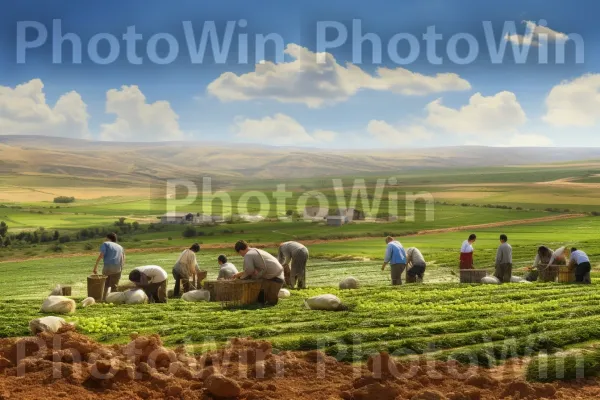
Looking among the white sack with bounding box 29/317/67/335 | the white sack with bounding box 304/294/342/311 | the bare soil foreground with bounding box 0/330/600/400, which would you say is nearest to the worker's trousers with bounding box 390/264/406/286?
the white sack with bounding box 304/294/342/311

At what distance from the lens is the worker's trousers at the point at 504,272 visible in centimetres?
2130

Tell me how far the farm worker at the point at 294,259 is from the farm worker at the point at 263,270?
13.2 feet

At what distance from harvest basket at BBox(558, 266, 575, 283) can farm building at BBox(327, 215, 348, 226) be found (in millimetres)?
44467

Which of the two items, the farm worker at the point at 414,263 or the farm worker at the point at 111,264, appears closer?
the farm worker at the point at 111,264

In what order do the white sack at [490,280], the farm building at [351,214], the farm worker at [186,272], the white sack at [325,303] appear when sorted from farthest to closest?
the farm building at [351,214]
the white sack at [490,280]
the farm worker at [186,272]
the white sack at [325,303]

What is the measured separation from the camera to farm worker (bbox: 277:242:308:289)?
19766 millimetres

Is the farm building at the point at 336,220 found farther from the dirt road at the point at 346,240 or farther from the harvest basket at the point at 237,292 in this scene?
the harvest basket at the point at 237,292

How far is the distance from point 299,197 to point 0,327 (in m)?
101

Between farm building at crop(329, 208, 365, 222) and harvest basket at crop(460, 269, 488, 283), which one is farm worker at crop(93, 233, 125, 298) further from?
farm building at crop(329, 208, 365, 222)

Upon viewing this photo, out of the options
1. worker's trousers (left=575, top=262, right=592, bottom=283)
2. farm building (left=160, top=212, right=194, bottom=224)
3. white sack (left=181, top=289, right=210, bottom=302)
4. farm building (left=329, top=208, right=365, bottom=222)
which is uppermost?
worker's trousers (left=575, top=262, right=592, bottom=283)

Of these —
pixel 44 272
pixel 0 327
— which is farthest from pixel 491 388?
pixel 44 272

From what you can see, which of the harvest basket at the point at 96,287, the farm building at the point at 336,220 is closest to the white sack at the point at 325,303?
the harvest basket at the point at 96,287

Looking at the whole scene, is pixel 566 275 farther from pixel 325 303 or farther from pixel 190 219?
pixel 190 219

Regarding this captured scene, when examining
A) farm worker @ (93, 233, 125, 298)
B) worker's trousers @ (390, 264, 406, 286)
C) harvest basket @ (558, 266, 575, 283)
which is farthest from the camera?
worker's trousers @ (390, 264, 406, 286)
